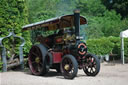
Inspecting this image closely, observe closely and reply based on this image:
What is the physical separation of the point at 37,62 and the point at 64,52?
1492 mm

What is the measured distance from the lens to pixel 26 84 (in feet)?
22.9

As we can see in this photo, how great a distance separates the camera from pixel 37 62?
9789mm

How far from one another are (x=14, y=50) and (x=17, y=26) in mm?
1297

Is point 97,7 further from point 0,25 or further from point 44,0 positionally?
point 0,25

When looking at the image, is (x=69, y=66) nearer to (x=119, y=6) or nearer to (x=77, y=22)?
(x=77, y=22)

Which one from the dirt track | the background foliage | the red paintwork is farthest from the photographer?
the background foliage

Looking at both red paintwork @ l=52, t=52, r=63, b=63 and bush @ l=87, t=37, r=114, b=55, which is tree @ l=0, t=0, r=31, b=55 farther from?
bush @ l=87, t=37, r=114, b=55

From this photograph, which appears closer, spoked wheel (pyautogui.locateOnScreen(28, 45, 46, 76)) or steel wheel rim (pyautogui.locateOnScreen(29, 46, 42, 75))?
spoked wheel (pyautogui.locateOnScreen(28, 45, 46, 76))

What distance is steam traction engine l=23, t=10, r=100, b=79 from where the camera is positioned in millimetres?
8398

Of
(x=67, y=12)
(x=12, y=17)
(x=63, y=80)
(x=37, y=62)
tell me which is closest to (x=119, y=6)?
(x=67, y=12)

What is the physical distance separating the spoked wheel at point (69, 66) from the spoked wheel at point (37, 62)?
42.9 inches

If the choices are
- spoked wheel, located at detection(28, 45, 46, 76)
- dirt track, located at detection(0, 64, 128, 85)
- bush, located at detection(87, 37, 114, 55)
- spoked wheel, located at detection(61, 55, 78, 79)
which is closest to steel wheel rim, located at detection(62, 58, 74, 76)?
spoked wheel, located at detection(61, 55, 78, 79)

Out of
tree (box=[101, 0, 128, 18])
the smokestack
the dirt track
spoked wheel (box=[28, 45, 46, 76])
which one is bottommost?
the dirt track

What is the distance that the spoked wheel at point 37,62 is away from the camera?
929cm
